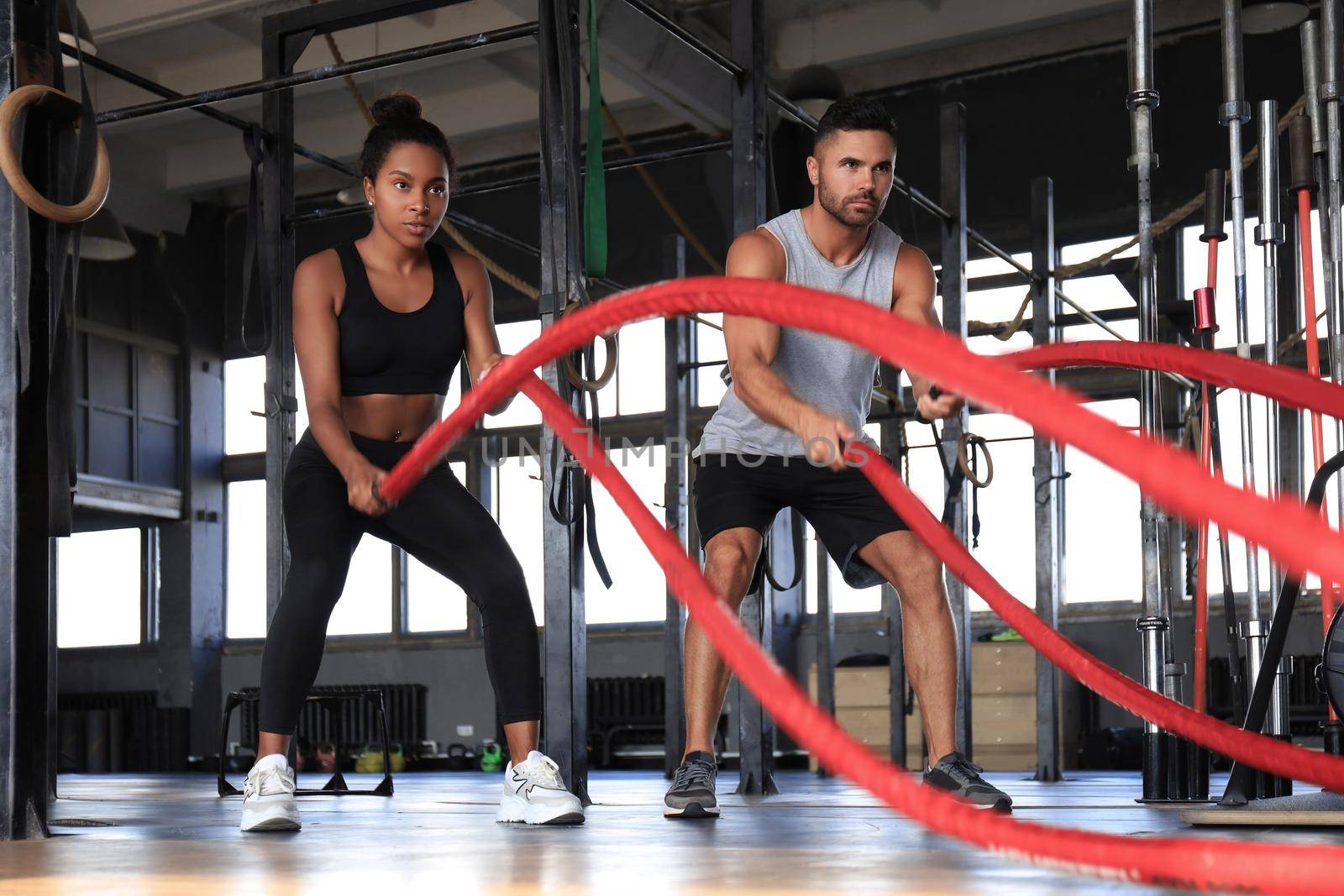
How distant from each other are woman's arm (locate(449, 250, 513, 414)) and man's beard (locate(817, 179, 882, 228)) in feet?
2.51

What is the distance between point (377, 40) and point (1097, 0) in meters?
5.36

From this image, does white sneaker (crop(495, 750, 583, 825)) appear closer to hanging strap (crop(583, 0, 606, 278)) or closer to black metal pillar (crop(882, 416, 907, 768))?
hanging strap (crop(583, 0, 606, 278))

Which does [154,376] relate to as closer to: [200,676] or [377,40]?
[200,676]

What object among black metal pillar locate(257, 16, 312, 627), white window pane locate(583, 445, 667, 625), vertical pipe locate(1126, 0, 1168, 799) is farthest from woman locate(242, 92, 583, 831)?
Answer: white window pane locate(583, 445, 667, 625)

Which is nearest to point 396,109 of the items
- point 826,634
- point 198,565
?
point 826,634

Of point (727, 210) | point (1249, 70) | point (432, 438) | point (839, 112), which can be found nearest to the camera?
point (432, 438)

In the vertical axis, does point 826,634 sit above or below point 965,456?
below

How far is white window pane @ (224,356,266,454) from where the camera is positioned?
1470cm

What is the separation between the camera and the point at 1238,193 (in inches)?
137

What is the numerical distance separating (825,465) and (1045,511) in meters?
3.99

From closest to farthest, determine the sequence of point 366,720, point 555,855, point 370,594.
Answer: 1. point 555,855
2. point 366,720
3. point 370,594

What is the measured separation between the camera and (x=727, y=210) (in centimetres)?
1191

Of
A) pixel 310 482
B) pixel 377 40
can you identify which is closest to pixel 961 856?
pixel 310 482

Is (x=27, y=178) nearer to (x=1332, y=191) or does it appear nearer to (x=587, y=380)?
(x=587, y=380)
